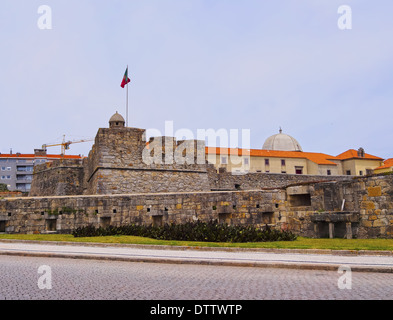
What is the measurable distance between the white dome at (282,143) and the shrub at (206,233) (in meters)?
59.6

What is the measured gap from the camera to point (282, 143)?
74.9 metres

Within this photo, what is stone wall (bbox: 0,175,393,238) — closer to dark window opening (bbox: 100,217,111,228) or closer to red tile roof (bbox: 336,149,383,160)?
dark window opening (bbox: 100,217,111,228)

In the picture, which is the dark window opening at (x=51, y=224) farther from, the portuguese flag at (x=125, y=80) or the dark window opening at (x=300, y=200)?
the portuguese flag at (x=125, y=80)

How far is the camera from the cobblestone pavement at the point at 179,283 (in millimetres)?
6199

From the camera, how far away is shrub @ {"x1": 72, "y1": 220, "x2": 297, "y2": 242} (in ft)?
48.3

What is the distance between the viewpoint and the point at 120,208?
18.3 meters

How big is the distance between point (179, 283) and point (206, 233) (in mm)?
7867

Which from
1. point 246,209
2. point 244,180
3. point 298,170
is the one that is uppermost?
point 298,170

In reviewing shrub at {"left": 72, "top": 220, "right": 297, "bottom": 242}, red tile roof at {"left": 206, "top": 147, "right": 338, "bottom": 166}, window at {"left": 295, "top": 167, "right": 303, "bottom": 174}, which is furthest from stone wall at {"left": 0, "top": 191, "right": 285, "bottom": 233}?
window at {"left": 295, "top": 167, "right": 303, "bottom": 174}

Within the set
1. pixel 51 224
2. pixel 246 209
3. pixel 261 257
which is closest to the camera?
pixel 261 257

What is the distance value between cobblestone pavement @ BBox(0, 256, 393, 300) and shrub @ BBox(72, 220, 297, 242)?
17.1 ft

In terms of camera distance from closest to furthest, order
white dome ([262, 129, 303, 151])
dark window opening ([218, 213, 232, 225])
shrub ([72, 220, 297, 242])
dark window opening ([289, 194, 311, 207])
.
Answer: shrub ([72, 220, 297, 242])
dark window opening ([218, 213, 232, 225])
dark window opening ([289, 194, 311, 207])
white dome ([262, 129, 303, 151])

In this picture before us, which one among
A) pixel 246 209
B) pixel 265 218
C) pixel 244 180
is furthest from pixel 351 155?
A: pixel 246 209

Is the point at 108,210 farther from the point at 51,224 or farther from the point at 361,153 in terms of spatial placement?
the point at 361,153
